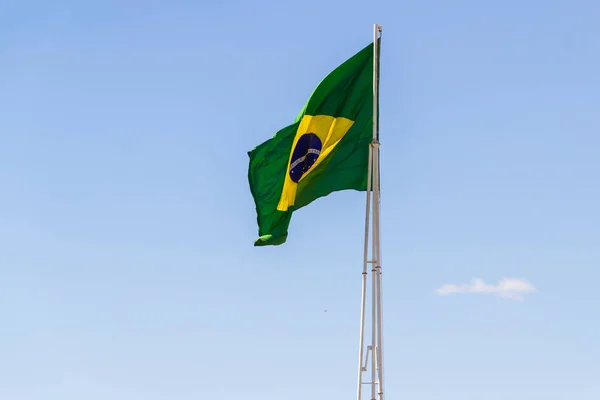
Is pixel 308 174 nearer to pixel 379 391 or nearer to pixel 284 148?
pixel 284 148

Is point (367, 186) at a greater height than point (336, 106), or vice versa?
point (336, 106)

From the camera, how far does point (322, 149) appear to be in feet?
104

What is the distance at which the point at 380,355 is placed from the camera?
2938 cm

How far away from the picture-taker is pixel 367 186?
30688mm

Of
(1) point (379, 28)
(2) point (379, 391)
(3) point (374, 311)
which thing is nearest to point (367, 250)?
(3) point (374, 311)

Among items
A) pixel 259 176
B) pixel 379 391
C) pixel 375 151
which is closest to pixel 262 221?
pixel 259 176

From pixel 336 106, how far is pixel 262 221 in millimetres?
4199

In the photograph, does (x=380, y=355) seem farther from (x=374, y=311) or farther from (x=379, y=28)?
(x=379, y=28)

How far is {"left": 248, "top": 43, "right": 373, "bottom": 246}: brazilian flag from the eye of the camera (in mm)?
31375

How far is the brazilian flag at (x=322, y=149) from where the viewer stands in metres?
31.4

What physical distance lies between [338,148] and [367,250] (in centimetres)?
338

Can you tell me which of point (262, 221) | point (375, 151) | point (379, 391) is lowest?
point (379, 391)

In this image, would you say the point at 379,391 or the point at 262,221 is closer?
the point at 379,391

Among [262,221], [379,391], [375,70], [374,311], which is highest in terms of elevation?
[375,70]
